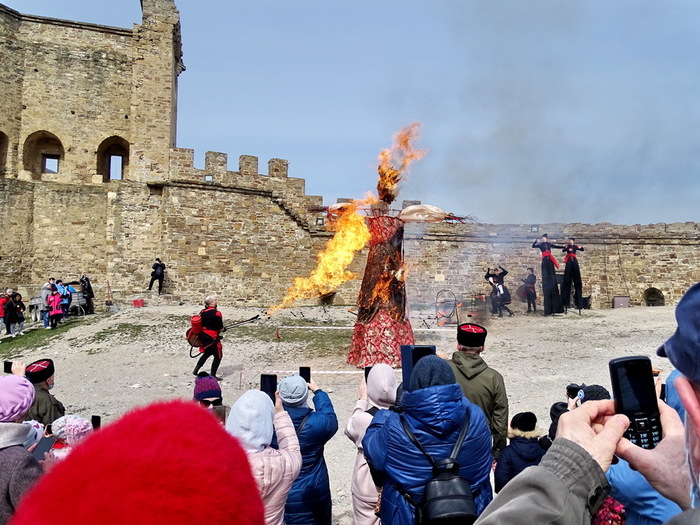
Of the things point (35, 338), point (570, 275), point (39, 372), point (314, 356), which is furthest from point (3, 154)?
point (570, 275)

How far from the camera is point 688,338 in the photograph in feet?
3.54

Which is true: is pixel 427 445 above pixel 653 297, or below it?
below

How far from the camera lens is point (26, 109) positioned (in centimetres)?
2111

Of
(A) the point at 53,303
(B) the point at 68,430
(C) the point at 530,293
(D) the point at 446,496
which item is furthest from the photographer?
(C) the point at 530,293

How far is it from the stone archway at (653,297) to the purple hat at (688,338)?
22681 mm

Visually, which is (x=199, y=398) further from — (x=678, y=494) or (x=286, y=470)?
(x=678, y=494)

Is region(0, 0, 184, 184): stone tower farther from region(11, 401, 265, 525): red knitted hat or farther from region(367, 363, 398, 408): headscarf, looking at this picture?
region(11, 401, 265, 525): red knitted hat

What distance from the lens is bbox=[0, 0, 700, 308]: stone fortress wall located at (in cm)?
1959

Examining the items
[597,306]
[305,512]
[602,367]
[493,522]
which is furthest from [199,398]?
[597,306]

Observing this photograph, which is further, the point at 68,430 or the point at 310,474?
the point at 310,474

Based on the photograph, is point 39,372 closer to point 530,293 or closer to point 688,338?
point 688,338

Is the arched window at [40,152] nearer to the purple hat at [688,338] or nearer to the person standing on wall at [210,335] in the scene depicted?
the person standing on wall at [210,335]

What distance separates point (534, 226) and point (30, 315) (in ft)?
61.3

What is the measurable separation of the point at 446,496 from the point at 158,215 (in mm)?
19337
